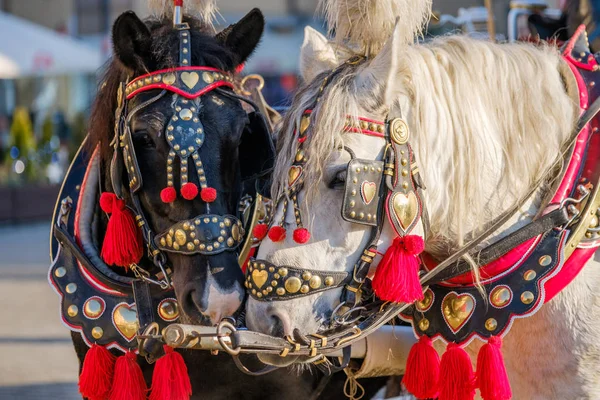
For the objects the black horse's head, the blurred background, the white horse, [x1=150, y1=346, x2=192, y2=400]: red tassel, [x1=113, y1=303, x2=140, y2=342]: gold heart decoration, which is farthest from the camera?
the blurred background

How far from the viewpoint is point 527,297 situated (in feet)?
7.57

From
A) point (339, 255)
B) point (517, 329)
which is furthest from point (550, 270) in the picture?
point (339, 255)

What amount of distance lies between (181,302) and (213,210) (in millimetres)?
283

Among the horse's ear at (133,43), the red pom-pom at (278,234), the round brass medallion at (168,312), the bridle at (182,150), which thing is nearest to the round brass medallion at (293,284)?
the red pom-pom at (278,234)

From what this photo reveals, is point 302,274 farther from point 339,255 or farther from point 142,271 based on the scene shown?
point 142,271

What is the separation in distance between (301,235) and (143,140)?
2.23 feet

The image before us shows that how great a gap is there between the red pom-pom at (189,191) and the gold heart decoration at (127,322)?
51cm

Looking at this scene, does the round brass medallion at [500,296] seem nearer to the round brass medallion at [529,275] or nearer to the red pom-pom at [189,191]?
the round brass medallion at [529,275]

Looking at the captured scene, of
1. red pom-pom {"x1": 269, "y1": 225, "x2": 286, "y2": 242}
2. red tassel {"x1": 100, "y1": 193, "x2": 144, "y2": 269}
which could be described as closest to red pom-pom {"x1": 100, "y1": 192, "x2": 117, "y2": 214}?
red tassel {"x1": 100, "y1": 193, "x2": 144, "y2": 269}

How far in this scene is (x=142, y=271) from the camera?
273 centimetres

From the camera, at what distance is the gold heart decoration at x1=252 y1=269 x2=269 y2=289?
2.16 m

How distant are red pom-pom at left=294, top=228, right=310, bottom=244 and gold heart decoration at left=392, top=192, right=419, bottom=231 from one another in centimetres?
24

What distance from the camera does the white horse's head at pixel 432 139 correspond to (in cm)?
220

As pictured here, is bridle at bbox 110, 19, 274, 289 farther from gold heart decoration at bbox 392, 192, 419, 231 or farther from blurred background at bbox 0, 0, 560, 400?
gold heart decoration at bbox 392, 192, 419, 231
